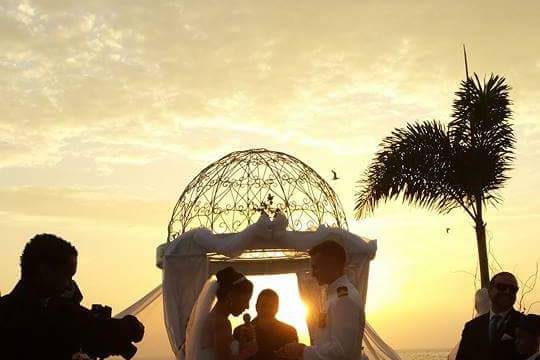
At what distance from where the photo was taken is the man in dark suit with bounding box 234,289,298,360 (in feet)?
24.7

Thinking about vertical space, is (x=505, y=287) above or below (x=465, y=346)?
above

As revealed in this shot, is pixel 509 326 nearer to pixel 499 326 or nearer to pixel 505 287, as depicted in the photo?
pixel 499 326

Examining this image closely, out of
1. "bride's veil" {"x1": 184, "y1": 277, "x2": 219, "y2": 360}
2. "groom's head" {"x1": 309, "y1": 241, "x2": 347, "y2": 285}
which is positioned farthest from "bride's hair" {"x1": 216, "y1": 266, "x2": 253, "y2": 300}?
"groom's head" {"x1": 309, "y1": 241, "x2": 347, "y2": 285}

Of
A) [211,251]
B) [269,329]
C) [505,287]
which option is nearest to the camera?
[505,287]

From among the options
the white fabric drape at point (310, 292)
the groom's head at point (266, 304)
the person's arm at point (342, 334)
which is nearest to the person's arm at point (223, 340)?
the person's arm at point (342, 334)

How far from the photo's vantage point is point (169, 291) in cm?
1321

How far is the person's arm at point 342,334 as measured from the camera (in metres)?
4.80

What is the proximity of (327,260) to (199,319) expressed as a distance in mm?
1762

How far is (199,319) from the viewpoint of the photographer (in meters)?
6.43

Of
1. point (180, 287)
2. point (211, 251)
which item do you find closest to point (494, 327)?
point (211, 251)

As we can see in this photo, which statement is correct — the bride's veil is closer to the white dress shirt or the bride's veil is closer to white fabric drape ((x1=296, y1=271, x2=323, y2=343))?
the white dress shirt

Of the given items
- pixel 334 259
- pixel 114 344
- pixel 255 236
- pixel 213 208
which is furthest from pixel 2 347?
pixel 213 208

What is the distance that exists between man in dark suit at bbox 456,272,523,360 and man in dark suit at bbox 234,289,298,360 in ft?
6.25

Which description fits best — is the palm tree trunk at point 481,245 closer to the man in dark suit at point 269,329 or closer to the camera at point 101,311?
the man in dark suit at point 269,329
